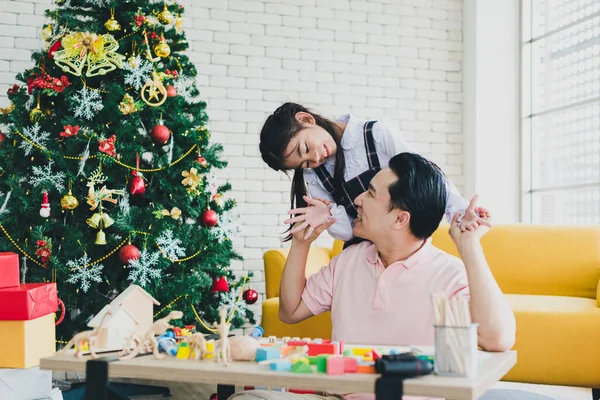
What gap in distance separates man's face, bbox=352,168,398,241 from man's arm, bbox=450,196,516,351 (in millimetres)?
203

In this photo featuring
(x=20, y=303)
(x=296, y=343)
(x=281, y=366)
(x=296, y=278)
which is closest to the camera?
A: (x=281, y=366)

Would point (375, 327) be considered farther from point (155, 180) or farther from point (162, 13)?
point (162, 13)

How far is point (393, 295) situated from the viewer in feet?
5.63

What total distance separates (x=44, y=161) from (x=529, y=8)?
147 inches

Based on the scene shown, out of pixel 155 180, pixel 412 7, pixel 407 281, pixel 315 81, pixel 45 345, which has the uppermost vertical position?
pixel 412 7

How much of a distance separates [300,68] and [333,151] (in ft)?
9.11

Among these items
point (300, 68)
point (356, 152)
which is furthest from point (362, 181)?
point (300, 68)

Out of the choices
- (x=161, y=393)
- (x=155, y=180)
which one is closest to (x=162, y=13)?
(x=155, y=180)

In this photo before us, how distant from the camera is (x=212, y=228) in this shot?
3.55m

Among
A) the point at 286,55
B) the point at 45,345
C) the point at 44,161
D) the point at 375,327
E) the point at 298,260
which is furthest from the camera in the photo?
the point at 286,55

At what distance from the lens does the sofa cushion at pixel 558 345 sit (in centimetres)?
312

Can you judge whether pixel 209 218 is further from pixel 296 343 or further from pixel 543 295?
pixel 296 343

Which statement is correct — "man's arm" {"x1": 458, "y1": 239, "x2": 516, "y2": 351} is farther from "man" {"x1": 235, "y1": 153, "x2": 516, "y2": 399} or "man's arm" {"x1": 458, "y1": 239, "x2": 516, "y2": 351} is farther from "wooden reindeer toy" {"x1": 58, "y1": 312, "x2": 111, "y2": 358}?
"wooden reindeer toy" {"x1": 58, "y1": 312, "x2": 111, "y2": 358}

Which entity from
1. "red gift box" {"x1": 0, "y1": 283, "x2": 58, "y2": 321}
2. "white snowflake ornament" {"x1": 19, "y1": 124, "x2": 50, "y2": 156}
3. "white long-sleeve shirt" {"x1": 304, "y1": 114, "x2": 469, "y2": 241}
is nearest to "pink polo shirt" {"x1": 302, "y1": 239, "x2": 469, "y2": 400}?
"white long-sleeve shirt" {"x1": 304, "y1": 114, "x2": 469, "y2": 241}
